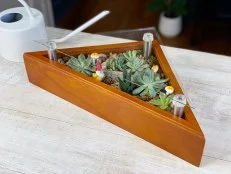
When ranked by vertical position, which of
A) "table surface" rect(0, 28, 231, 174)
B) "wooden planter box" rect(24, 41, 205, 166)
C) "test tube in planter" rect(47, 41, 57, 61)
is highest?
"test tube in planter" rect(47, 41, 57, 61)

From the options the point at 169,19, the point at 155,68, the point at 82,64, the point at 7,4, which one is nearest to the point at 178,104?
the point at 155,68

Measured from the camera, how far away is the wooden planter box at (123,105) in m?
0.64

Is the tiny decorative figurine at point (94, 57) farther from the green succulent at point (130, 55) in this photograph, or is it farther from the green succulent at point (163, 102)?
the green succulent at point (163, 102)

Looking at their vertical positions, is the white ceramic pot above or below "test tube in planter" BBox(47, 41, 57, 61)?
below

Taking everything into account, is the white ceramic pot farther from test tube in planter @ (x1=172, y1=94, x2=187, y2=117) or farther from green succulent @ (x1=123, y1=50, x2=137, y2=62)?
test tube in planter @ (x1=172, y1=94, x2=187, y2=117)

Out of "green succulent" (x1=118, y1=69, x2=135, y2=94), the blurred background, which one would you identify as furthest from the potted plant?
"green succulent" (x1=118, y1=69, x2=135, y2=94)

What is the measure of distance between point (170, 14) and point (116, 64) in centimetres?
142

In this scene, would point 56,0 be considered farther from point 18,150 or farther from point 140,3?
point 18,150

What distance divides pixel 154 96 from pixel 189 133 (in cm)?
12

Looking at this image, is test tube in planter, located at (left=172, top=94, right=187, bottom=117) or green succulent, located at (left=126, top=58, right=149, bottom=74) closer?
test tube in planter, located at (left=172, top=94, right=187, bottom=117)

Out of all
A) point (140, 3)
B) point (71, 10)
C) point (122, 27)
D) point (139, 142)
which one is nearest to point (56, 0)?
point (71, 10)

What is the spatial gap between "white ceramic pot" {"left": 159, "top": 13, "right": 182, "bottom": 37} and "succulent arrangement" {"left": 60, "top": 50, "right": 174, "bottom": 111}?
1.35 m

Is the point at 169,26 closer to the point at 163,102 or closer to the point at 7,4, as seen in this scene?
the point at 7,4

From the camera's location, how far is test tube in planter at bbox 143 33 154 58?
2.58ft
